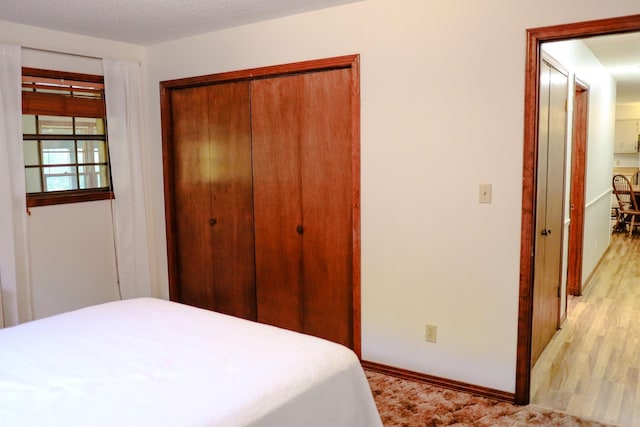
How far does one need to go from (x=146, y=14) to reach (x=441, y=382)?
9.62 ft

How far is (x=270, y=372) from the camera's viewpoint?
1.78 meters

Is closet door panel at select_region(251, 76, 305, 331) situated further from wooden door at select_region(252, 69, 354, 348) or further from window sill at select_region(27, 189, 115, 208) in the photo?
window sill at select_region(27, 189, 115, 208)

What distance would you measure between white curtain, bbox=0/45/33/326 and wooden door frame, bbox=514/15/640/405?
3166 millimetres

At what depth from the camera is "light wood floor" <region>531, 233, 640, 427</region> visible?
9.32ft

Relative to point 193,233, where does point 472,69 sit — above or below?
above

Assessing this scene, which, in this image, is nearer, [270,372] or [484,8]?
[270,372]

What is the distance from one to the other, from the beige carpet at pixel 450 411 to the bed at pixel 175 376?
0.81 meters

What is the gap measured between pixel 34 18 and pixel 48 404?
2.77m

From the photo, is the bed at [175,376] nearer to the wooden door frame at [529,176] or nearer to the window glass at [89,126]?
the wooden door frame at [529,176]

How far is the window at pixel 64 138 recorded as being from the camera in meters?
3.61

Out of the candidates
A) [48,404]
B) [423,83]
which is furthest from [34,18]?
[48,404]

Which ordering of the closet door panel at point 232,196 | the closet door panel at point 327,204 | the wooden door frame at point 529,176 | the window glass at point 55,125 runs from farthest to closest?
the closet door panel at point 232,196 → the window glass at point 55,125 → the closet door panel at point 327,204 → the wooden door frame at point 529,176

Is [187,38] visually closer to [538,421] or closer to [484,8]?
[484,8]

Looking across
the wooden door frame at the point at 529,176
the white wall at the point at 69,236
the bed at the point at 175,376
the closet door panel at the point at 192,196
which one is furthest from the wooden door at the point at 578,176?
the white wall at the point at 69,236
